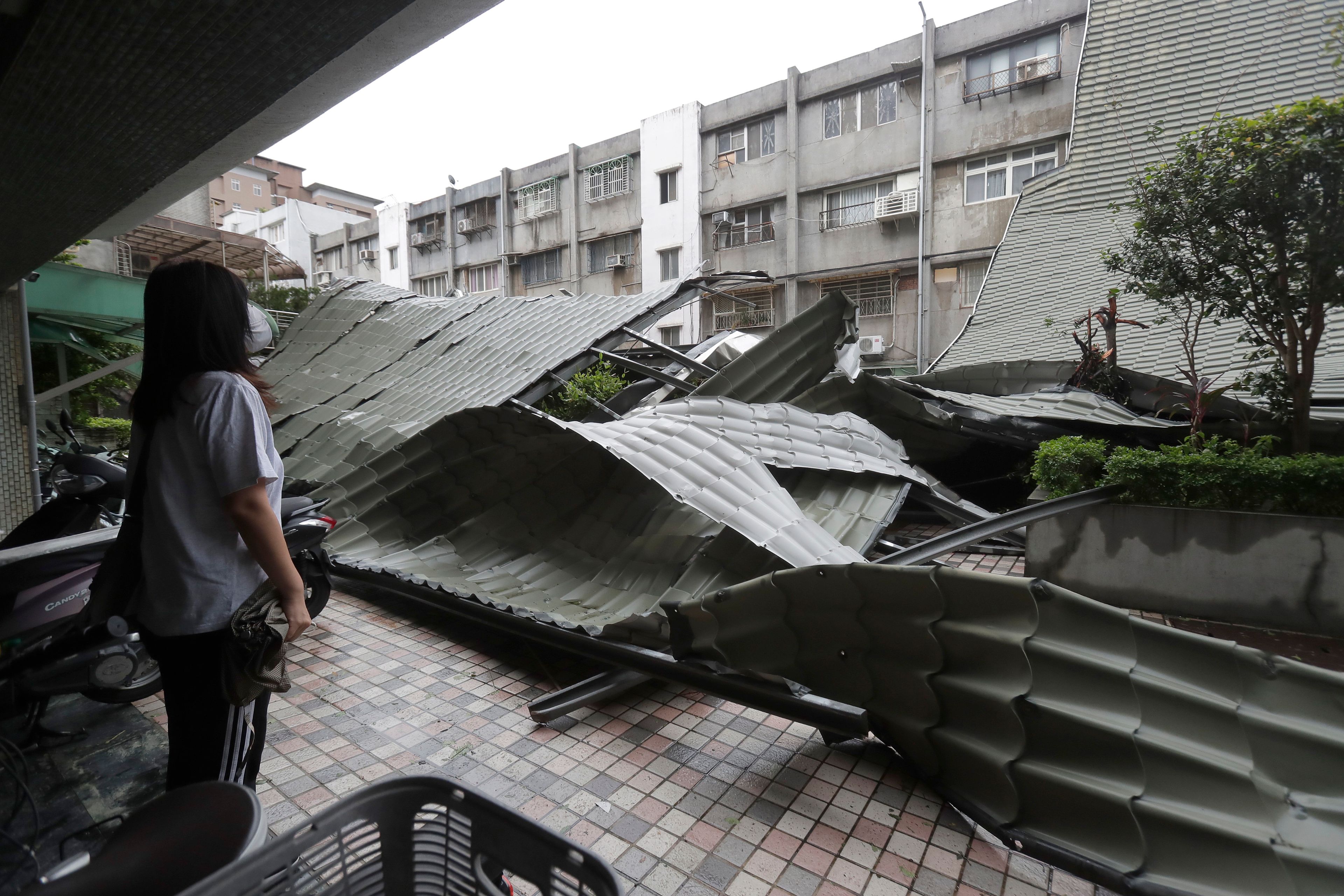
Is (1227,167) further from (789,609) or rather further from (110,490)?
(110,490)

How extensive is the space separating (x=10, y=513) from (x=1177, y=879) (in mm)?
8712

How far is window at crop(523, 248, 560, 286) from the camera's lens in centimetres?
2483

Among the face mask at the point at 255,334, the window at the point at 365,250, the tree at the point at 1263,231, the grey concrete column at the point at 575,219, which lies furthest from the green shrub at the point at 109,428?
the window at the point at 365,250

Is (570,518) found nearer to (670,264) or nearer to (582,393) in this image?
(582,393)

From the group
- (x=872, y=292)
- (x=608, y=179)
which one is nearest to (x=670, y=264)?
(x=608, y=179)

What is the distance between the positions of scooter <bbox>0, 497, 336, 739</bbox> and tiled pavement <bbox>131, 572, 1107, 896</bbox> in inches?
16.9

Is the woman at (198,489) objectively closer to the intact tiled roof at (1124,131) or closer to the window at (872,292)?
the intact tiled roof at (1124,131)

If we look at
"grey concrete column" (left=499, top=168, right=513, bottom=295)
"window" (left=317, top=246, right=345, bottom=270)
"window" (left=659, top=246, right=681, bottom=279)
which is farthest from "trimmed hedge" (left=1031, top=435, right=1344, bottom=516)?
"window" (left=317, top=246, right=345, bottom=270)

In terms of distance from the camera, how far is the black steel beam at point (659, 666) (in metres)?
2.82

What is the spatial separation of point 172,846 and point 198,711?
95cm

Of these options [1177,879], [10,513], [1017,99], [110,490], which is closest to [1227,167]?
[1177,879]

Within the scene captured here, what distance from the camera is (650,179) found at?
71.9 ft

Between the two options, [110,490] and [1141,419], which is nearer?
[110,490]

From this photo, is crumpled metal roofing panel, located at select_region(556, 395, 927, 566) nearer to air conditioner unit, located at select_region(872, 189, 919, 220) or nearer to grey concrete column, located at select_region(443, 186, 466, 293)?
air conditioner unit, located at select_region(872, 189, 919, 220)
